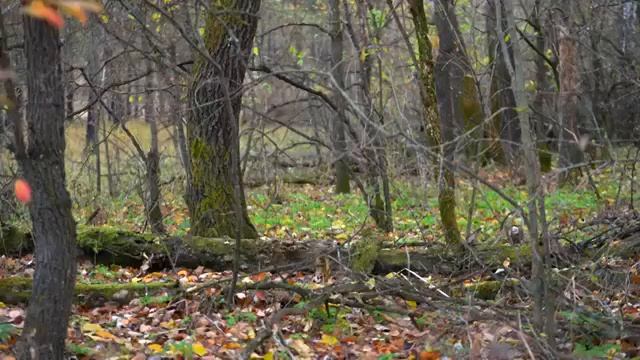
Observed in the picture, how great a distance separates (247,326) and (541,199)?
2351 millimetres

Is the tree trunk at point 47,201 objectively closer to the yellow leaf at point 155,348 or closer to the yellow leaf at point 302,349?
the yellow leaf at point 155,348

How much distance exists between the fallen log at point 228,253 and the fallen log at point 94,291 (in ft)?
3.75

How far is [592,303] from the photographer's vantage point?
6.18 metres

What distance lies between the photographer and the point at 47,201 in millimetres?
4559

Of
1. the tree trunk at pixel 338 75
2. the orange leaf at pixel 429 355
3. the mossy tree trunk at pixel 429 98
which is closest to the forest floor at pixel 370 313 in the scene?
the orange leaf at pixel 429 355

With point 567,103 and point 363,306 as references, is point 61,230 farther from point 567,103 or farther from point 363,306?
point 567,103

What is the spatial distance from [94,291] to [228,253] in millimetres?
1793

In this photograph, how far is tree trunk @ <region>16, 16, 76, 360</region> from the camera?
4.46m

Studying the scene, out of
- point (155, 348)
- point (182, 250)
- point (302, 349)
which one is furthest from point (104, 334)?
point (182, 250)

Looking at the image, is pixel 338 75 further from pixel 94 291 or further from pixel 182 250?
pixel 94 291

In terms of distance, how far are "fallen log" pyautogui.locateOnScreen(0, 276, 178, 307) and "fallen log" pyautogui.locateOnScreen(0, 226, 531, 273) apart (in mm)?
1142

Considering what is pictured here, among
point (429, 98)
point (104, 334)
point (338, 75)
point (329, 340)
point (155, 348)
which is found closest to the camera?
point (155, 348)

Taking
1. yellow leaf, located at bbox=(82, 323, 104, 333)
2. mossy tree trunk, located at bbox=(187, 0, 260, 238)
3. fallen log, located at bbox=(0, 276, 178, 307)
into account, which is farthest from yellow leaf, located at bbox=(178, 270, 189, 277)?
yellow leaf, located at bbox=(82, 323, 104, 333)

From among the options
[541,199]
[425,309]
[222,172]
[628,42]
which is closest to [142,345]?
[425,309]
